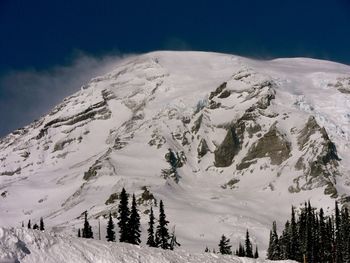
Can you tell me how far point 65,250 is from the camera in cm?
5262

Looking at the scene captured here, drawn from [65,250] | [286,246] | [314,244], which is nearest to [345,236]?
[314,244]

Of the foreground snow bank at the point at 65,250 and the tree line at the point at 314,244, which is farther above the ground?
the tree line at the point at 314,244

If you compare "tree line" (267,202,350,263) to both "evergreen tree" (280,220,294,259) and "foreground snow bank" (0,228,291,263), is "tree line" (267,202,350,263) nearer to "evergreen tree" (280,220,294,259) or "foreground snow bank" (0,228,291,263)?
"evergreen tree" (280,220,294,259)

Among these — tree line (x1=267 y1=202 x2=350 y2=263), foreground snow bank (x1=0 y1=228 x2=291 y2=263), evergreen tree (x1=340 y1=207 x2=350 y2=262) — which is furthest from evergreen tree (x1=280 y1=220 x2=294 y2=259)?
foreground snow bank (x1=0 y1=228 x2=291 y2=263)

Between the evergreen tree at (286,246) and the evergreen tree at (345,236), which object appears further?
the evergreen tree at (286,246)

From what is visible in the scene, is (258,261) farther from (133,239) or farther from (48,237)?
(133,239)

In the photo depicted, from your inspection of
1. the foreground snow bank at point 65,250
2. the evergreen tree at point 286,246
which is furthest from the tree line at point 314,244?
the foreground snow bank at point 65,250

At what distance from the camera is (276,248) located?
13350cm

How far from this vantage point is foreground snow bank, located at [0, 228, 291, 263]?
160ft

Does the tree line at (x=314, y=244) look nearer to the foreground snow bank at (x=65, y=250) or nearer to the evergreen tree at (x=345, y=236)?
the evergreen tree at (x=345, y=236)

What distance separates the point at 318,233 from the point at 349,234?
27.9 ft

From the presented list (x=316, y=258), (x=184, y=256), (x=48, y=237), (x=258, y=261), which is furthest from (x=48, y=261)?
(x=316, y=258)

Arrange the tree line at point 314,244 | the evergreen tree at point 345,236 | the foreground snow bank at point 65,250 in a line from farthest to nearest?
the tree line at point 314,244 → the evergreen tree at point 345,236 → the foreground snow bank at point 65,250

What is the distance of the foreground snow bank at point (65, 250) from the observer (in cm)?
4872
